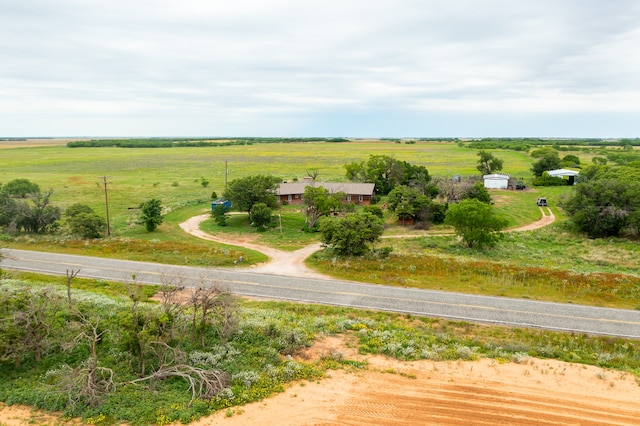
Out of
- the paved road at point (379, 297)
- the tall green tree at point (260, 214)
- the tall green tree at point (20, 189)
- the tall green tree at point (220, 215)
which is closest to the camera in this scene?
the paved road at point (379, 297)

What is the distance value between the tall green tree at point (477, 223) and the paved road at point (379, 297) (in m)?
12.2

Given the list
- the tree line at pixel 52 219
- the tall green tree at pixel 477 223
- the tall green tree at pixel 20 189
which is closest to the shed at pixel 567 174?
the tall green tree at pixel 477 223

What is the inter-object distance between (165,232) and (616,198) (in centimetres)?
4582

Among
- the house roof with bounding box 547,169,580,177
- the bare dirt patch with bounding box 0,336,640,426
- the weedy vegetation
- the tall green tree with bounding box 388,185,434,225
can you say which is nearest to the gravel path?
the weedy vegetation

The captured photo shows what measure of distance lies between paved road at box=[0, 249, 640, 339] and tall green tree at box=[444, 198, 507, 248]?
12152mm

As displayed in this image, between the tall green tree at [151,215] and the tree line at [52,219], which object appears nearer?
the tree line at [52,219]

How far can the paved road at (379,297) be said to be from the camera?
71.6ft

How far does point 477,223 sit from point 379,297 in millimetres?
15661

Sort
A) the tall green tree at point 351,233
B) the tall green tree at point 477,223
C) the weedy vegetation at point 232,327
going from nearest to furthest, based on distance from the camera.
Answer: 1. the weedy vegetation at point 232,327
2. the tall green tree at point 351,233
3. the tall green tree at point 477,223

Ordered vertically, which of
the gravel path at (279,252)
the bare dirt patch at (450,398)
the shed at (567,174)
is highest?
the shed at (567,174)

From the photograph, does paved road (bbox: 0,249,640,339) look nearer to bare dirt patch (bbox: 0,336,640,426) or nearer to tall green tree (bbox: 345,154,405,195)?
bare dirt patch (bbox: 0,336,640,426)

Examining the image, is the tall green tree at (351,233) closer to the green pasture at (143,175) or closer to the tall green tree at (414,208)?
the tall green tree at (414,208)

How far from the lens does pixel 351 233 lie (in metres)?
32.6

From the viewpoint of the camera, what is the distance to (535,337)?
19906mm
